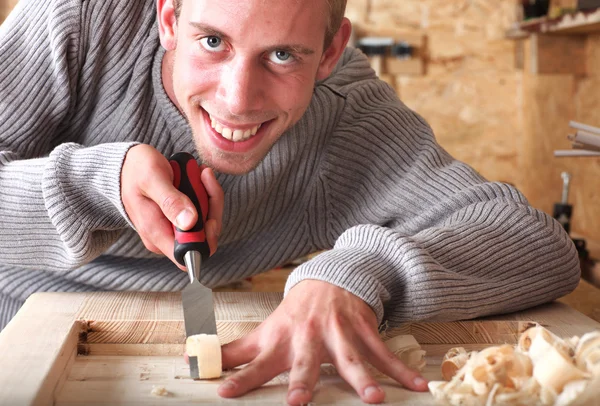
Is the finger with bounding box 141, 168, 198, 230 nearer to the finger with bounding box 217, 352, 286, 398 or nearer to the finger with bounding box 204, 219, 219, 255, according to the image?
the finger with bounding box 204, 219, 219, 255

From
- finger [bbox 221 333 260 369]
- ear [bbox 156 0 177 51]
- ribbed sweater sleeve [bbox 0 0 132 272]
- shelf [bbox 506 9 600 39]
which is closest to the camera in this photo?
finger [bbox 221 333 260 369]

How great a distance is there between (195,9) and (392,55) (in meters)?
2.91

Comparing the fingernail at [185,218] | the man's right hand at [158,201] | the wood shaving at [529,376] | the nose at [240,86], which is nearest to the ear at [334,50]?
the nose at [240,86]

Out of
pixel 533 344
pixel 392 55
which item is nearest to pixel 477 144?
pixel 392 55

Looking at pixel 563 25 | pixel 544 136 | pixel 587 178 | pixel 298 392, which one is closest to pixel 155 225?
pixel 298 392

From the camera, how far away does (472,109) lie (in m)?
4.03

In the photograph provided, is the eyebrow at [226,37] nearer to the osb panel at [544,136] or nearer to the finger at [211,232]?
the finger at [211,232]

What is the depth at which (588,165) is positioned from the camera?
338cm

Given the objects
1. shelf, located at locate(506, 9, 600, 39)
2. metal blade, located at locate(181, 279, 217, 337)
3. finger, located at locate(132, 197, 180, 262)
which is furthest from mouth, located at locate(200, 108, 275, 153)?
shelf, located at locate(506, 9, 600, 39)

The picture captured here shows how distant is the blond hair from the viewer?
1263 mm

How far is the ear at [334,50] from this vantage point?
1387mm

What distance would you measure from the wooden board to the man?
3cm

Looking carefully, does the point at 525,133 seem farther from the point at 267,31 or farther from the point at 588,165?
the point at 267,31

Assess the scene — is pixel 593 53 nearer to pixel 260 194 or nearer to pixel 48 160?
pixel 260 194
